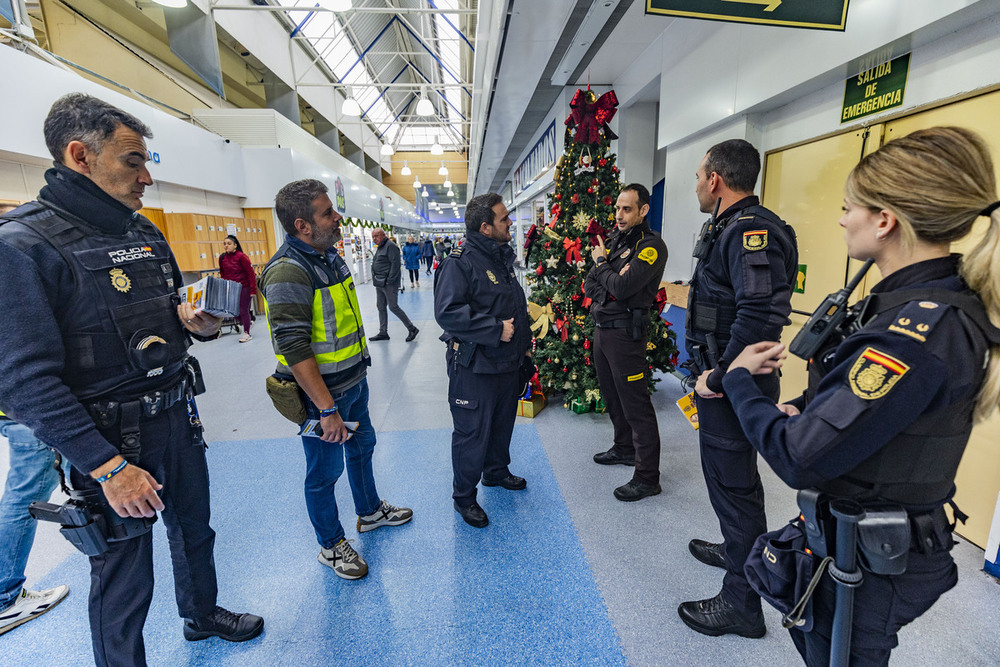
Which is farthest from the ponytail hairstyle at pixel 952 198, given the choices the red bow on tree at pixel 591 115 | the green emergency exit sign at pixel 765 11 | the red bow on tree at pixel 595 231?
the red bow on tree at pixel 591 115

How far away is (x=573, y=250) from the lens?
12.5ft

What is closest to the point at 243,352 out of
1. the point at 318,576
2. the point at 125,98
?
the point at 125,98

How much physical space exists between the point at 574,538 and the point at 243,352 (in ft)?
19.8

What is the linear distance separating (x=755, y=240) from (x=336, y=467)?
2.01 metres

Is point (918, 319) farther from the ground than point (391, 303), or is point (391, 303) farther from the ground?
point (918, 319)

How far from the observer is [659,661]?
65.7 inches

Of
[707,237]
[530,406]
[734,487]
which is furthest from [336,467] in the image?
[530,406]

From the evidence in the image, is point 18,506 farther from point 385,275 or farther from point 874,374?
point 385,275

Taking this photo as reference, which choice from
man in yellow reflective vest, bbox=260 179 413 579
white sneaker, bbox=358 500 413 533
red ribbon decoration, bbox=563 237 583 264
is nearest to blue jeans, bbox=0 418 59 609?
man in yellow reflective vest, bbox=260 179 413 579

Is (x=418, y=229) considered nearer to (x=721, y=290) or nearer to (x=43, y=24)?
(x=43, y=24)

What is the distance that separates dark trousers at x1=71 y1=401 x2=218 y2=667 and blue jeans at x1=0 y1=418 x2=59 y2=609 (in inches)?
27.5

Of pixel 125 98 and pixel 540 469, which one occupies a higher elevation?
pixel 125 98

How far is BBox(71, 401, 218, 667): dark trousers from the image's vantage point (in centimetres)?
136

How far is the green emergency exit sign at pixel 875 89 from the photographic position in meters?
2.41
